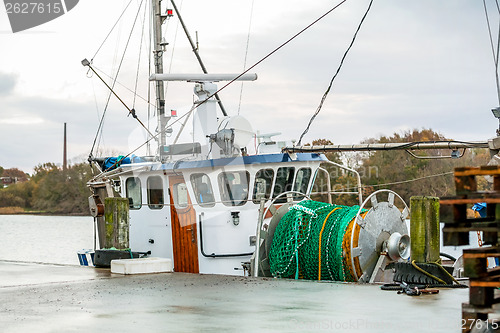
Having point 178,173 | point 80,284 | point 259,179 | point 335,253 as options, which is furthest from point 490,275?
point 178,173

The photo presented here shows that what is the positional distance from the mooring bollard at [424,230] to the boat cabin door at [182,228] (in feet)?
18.3

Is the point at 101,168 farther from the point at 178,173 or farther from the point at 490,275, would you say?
the point at 490,275

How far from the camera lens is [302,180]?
1539 centimetres

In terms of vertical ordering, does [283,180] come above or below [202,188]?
above

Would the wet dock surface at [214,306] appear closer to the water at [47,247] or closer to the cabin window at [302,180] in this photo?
the cabin window at [302,180]

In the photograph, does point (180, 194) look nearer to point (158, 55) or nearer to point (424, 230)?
point (158, 55)

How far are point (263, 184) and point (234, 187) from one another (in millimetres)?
608

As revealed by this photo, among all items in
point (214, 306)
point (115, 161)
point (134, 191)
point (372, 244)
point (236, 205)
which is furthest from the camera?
point (115, 161)

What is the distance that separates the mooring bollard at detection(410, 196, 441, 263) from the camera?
10391mm

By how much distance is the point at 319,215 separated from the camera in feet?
40.0

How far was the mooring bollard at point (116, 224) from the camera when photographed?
46.5 ft

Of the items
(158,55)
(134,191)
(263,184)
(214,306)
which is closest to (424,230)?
(214,306)

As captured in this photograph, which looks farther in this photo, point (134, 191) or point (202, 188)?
point (134, 191)

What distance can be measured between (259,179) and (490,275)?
877 centimetres
